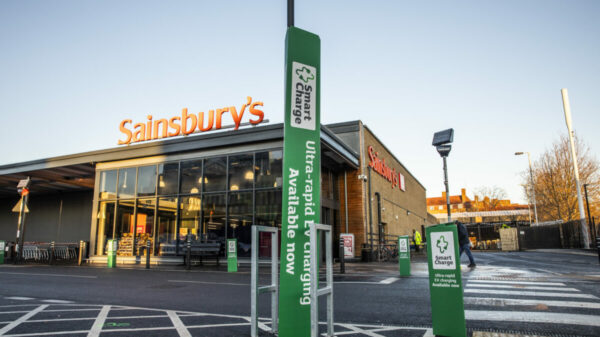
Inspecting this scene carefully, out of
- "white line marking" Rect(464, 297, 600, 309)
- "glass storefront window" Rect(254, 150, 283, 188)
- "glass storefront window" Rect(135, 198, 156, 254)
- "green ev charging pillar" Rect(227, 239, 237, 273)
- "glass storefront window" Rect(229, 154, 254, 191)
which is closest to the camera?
"white line marking" Rect(464, 297, 600, 309)

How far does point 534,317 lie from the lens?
17.3 ft

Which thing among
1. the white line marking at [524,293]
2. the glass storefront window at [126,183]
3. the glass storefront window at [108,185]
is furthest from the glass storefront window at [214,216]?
the white line marking at [524,293]

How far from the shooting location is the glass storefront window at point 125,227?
1920 cm

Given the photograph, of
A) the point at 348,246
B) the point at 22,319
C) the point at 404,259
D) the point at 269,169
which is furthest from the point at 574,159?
the point at 22,319

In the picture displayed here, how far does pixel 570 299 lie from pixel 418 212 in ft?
118

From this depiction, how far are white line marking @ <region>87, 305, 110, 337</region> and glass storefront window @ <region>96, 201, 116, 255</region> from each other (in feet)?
48.9

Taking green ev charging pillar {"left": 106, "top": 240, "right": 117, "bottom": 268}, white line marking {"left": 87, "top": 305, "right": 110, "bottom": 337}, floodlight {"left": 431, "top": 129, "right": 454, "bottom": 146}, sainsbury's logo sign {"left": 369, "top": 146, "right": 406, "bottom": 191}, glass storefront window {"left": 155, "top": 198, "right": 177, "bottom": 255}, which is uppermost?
sainsbury's logo sign {"left": 369, "top": 146, "right": 406, "bottom": 191}

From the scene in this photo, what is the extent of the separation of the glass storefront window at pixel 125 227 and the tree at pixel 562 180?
114ft

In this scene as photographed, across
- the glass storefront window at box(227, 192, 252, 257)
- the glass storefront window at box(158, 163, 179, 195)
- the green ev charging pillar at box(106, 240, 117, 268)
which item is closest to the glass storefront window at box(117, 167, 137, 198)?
the glass storefront window at box(158, 163, 179, 195)

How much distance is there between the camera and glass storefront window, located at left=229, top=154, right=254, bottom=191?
17.0 metres

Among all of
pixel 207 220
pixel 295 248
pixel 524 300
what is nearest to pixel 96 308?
pixel 295 248

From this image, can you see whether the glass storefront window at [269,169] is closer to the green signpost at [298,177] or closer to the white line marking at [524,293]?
the white line marking at [524,293]

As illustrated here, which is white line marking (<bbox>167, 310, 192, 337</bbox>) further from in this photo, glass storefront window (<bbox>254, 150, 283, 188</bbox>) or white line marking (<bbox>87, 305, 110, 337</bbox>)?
glass storefront window (<bbox>254, 150, 283, 188</bbox>)

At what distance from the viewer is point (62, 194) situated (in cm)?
2950
